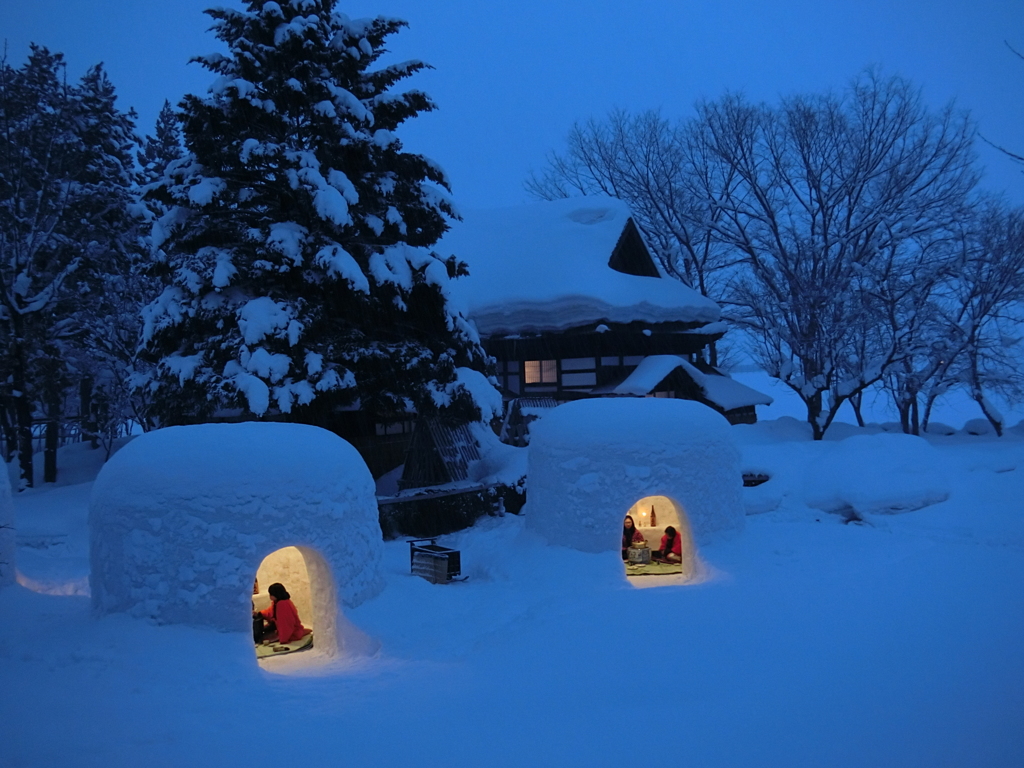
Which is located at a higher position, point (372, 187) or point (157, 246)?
point (372, 187)

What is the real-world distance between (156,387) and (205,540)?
6.83 metres

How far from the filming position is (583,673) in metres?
7.21

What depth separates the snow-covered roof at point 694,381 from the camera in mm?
21484

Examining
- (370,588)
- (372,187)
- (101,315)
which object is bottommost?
(370,588)

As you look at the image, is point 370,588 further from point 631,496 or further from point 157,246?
point 157,246

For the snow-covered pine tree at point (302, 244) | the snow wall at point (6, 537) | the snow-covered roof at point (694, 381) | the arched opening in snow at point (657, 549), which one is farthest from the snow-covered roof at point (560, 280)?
the snow wall at point (6, 537)

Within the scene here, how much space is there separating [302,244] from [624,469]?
24.1ft

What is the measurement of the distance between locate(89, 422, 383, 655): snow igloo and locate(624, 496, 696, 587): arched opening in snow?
4931 mm

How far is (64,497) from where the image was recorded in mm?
17453

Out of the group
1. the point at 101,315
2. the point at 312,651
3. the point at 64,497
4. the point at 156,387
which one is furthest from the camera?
the point at 101,315

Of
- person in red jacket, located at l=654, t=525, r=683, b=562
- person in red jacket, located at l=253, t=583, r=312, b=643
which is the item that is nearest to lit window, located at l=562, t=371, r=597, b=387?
person in red jacket, located at l=654, t=525, r=683, b=562

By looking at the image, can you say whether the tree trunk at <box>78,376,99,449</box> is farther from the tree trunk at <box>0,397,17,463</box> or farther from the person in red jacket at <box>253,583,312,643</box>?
the person in red jacket at <box>253,583,312,643</box>

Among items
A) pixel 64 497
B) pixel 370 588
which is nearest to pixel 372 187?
pixel 370 588

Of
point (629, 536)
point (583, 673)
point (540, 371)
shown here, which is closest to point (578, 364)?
point (540, 371)
